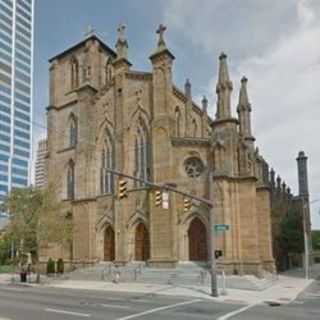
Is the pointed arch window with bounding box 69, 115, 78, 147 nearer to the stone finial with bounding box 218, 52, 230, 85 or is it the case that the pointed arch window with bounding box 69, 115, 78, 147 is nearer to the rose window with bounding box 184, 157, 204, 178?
the rose window with bounding box 184, 157, 204, 178

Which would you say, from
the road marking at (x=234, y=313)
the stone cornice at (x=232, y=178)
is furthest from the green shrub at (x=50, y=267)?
the road marking at (x=234, y=313)

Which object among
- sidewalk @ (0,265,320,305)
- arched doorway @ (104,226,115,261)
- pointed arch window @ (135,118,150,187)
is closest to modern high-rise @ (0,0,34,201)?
arched doorway @ (104,226,115,261)

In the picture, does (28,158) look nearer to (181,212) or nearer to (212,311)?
(181,212)

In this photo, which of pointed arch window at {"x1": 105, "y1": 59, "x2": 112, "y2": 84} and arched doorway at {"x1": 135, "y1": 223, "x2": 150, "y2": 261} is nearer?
arched doorway at {"x1": 135, "y1": 223, "x2": 150, "y2": 261}

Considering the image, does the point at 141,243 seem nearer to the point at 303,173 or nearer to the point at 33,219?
the point at 33,219

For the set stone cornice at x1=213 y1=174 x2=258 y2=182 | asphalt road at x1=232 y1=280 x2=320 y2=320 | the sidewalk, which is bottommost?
the sidewalk

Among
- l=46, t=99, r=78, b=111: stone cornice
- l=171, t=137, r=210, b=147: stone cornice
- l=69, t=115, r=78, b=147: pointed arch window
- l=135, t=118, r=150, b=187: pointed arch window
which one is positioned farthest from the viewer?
l=46, t=99, r=78, b=111: stone cornice

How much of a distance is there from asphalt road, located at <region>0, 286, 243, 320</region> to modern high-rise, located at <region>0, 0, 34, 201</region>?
102768 millimetres

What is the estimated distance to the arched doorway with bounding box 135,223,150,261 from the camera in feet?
120

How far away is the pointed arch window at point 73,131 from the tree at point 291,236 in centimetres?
2369

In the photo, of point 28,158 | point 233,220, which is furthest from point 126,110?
point 28,158

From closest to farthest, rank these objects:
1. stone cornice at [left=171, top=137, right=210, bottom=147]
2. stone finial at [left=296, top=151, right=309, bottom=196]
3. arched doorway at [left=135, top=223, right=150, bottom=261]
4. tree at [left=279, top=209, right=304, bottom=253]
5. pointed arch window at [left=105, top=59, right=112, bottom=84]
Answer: stone cornice at [left=171, top=137, right=210, bottom=147], arched doorway at [left=135, top=223, right=150, bottom=261], pointed arch window at [left=105, top=59, right=112, bottom=84], tree at [left=279, top=209, right=304, bottom=253], stone finial at [left=296, top=151, right=309, bottom=196]

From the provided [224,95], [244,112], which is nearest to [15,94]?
[244,112]

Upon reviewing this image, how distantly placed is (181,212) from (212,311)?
664 inches
